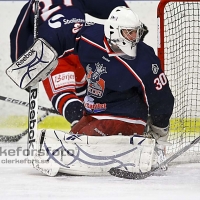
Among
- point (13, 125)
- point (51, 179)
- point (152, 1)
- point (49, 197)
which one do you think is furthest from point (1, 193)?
point (152, 1)

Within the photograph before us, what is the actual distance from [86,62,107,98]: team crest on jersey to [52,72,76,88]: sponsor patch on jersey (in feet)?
1.55

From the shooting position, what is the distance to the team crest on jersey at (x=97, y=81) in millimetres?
2990

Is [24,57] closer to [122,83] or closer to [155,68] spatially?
[122,83]

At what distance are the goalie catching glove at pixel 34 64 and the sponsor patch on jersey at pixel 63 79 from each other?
590 mm

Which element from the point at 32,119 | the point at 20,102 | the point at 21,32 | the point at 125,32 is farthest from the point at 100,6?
the point at 32,119

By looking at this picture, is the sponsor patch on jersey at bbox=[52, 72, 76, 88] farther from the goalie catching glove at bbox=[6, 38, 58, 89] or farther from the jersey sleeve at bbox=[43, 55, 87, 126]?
the goalie catching glove at bbox=[6, 38, 58, 89]

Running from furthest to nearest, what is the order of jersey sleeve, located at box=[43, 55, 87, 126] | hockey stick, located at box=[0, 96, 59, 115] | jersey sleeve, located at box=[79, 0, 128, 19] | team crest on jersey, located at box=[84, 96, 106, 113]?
hockey stick, located at box=[0, 96, 59, 115], jersey sleeve, located at box=[79, 0, 128, 19], jersey sleeve, located at box=[43, 55, 87, 126], team crest on jersey, located at box=[84, 96, 106, 113]

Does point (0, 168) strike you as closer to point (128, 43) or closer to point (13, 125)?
point (128, 43)

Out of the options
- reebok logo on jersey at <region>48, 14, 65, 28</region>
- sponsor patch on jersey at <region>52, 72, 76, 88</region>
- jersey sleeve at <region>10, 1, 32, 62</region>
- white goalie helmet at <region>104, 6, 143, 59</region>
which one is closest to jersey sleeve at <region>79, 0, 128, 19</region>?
jersey sleeve at <region>10, 1, 32, 62</region>

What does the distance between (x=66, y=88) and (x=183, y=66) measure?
72 cm

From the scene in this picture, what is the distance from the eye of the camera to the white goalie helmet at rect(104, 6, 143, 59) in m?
2.94

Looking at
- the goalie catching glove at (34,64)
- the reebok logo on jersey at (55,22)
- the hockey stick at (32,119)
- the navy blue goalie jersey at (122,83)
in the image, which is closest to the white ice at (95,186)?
the hockey stick at (32,119)

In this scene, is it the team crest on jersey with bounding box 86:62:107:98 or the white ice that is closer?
the white ice

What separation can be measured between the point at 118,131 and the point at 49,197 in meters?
0.77
